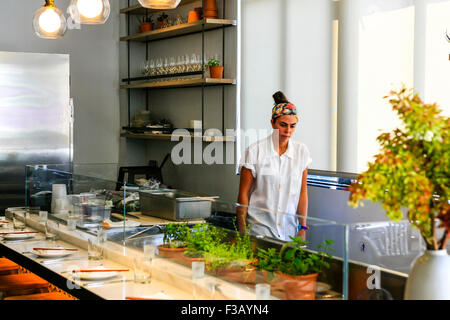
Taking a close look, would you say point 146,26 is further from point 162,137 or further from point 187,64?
point 162,137

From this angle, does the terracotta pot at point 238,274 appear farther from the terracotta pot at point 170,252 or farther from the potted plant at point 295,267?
the terracotta pot at point 170,252

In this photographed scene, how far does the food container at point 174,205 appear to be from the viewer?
251 centimetres

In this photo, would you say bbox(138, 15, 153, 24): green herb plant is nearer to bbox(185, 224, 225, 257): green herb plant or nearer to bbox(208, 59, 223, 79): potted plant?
bbox(208, 59, 223, 79): potted plant

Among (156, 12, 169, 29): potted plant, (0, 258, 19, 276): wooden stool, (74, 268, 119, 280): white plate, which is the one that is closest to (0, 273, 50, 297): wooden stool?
(0, 258, 19, 276): wooden stool

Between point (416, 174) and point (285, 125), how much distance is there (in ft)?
5.93

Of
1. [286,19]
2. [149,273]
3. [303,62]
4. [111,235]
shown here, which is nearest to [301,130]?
[303,62]

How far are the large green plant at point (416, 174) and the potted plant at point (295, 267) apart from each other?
279 mm

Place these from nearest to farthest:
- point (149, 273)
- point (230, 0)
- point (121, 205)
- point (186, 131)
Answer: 1. point (149, 273)
2. point (121, 205)
3. point (230, 0)
4. point (186, 131)

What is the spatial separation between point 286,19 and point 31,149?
2.48 meters

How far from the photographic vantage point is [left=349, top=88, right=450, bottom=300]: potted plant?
5.35 feet

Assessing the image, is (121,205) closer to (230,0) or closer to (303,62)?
(303,62)

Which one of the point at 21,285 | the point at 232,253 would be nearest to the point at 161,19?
the point at 21,285

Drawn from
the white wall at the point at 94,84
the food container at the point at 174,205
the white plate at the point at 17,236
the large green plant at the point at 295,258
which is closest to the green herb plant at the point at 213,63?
the white wall at the point at 94,84

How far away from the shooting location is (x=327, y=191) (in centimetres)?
443
